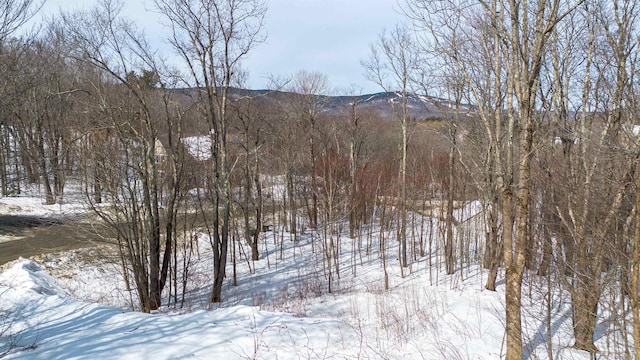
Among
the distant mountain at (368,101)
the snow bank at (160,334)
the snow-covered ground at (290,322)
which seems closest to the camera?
the snow bank at (160,334)

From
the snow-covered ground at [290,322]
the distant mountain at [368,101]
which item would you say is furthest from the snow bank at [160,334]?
the distant mountain at [368,101]

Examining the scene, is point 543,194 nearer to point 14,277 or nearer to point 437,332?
point 437,332

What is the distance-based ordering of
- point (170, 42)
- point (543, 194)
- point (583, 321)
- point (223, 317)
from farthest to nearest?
point (170, 42) → point (543, 194) → point (223, 317) → point (583, 321)

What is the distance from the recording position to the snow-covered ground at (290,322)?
5.95 metres

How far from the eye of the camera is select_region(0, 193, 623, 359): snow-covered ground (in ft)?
19.5

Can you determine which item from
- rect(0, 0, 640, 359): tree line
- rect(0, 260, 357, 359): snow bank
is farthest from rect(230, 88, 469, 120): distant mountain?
rect(0, 260, 357, 359): snow bank

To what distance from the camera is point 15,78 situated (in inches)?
295

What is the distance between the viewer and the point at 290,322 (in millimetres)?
7242

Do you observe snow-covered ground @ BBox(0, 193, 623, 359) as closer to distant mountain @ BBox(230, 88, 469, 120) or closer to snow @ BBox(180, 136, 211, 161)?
distant mountain @ BBox(230, 88, 469, 120)

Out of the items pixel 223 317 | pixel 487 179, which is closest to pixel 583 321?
pixel 487 179

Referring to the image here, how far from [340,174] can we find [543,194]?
11.4 meters

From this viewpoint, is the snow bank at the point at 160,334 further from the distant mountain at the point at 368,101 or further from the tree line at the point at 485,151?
the distant mountain at the point at 368,101

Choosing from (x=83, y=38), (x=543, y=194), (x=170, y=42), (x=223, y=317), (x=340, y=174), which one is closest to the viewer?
(x=223, y=317)

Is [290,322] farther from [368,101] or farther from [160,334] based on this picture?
[368,101]
